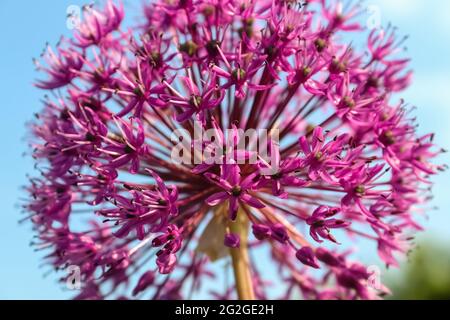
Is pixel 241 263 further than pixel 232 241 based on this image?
Yes

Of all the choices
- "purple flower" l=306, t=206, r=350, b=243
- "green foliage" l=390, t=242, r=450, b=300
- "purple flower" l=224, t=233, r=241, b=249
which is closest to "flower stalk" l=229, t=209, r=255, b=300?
"purple flower" l=224, t=233, r=241, b=249

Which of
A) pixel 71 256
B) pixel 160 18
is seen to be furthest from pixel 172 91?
pixel 71 256

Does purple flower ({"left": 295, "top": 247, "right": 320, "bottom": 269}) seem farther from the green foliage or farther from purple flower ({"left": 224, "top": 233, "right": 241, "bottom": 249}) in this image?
the green foliage

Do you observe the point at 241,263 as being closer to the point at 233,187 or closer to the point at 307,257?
the point at 307,257

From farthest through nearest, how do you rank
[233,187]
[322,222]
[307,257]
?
[307,257]
[322,222]
[233,187]

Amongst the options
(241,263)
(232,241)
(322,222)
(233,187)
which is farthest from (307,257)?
(241,263)

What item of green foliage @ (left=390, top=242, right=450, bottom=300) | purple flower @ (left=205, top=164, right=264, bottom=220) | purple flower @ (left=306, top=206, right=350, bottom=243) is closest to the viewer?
purple flower @ (left=205, top=164, right=264, bottom=220)

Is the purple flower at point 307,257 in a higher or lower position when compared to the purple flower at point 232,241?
lower

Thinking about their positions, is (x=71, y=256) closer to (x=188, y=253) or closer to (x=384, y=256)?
(x=188, y=253)

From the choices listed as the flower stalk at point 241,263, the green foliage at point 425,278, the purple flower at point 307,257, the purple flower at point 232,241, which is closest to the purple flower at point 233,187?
the purple flower at point 232,241

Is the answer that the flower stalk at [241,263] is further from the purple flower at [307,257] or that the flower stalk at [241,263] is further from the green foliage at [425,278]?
the green foliage at [425,278]

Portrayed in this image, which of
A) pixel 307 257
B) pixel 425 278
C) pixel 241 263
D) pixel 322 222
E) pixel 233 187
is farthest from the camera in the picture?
pixel 425 278
